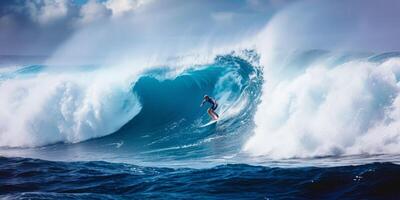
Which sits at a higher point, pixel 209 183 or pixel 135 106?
pixel 135 106

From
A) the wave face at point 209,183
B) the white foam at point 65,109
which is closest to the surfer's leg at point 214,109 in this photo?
the white foam at point 65,109

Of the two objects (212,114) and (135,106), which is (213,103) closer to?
(212,114)

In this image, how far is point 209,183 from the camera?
8648mm

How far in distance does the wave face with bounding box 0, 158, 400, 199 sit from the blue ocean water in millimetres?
18

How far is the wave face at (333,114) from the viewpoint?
1190 cm

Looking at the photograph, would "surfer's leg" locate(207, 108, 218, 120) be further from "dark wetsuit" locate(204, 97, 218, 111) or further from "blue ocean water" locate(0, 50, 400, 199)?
"blue ocean water" locate(0, 50, 400, 199)

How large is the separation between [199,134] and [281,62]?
420 centimetres

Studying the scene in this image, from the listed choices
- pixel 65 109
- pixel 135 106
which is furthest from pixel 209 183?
pixel 65 109

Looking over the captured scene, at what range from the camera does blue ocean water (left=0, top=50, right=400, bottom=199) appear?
8.03 m

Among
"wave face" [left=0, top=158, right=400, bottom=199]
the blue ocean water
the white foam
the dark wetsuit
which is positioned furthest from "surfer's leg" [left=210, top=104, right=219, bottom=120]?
"wave face" [left=0, top=158, right=400, bottom=199]

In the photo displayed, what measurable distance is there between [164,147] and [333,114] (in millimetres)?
5627

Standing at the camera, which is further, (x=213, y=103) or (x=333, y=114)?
(x=213, y=103)

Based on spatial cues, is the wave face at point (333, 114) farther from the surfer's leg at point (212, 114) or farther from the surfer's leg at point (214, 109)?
the surfer's leg at point (212, 114)

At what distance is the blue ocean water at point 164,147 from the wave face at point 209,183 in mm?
18
